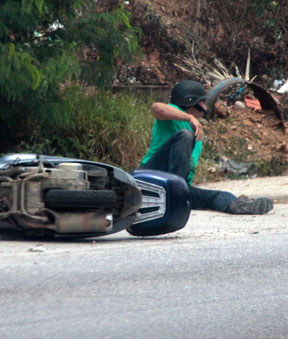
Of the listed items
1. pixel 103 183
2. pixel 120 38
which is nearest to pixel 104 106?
pixel 120 38

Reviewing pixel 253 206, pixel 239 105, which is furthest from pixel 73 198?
pixel 239 105

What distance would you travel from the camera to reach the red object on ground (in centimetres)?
1454

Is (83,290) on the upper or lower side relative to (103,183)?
lower

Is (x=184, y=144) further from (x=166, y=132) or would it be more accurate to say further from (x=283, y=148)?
(x=283, y=148)

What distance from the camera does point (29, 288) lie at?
448 centimetres

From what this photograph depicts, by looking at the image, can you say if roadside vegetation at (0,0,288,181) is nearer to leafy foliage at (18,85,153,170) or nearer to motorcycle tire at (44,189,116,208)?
leafy foliage at (18,85,153,170)

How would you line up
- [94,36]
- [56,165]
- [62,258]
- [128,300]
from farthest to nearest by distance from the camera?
1. [94,36]
2. [56,165]
3. [62,258]
4. [128,300]

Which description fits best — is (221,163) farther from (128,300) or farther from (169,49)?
(128,300)

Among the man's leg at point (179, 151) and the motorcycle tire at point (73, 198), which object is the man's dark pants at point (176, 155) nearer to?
the man's leg at point (179, 151)

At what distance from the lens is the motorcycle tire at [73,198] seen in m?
5.52

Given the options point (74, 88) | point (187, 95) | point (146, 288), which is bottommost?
point (146, 288)

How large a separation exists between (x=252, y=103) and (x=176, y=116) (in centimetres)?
749

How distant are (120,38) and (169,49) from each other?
6.53 m

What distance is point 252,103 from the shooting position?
581 inches
